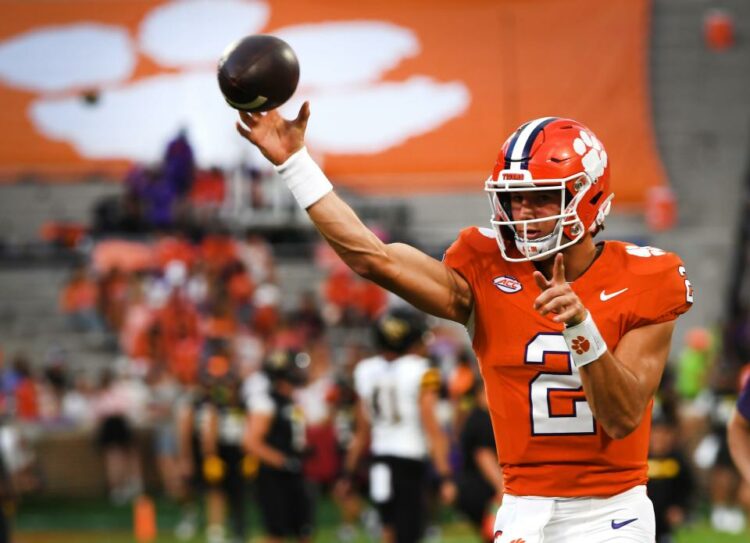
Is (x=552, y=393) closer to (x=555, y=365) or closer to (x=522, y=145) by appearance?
(x=555, y=365)

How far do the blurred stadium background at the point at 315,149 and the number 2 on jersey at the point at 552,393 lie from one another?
13.5m

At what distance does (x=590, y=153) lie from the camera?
402cm

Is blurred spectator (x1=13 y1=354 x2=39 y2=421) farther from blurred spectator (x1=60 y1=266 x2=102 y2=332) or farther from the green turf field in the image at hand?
blurred spectator (x1=60 y1=266 x2=102 y2=332)

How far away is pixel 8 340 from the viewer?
67.0 ft

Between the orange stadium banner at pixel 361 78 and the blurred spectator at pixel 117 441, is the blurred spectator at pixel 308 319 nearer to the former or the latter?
the blurred spectator at pixel 117 441

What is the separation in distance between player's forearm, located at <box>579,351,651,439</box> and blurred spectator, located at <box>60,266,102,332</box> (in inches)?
639

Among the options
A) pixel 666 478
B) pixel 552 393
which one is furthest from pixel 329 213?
pixel 666 478

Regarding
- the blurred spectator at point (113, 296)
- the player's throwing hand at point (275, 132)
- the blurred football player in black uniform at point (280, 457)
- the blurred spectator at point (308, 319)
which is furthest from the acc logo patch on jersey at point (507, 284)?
the blurred spectator at point (113, 296)

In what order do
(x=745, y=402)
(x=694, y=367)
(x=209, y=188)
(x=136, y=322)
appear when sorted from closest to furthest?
(x=745, y=402) → (x=694, y=367) → (x=136, y=322) → (x=209, y=188)

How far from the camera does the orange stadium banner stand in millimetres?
22953

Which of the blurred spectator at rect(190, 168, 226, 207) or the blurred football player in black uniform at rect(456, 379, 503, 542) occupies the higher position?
the blurred spectator at rect(190, 168, 226, 207)

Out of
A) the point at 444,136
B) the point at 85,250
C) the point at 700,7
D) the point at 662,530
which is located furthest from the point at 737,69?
the point at 662,530

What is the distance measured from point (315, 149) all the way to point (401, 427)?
14457 mm

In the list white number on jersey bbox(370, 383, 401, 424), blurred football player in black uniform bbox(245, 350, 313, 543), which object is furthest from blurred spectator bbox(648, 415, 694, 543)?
blurred football player in black uniform bbox(245, 350, 313, 543)
